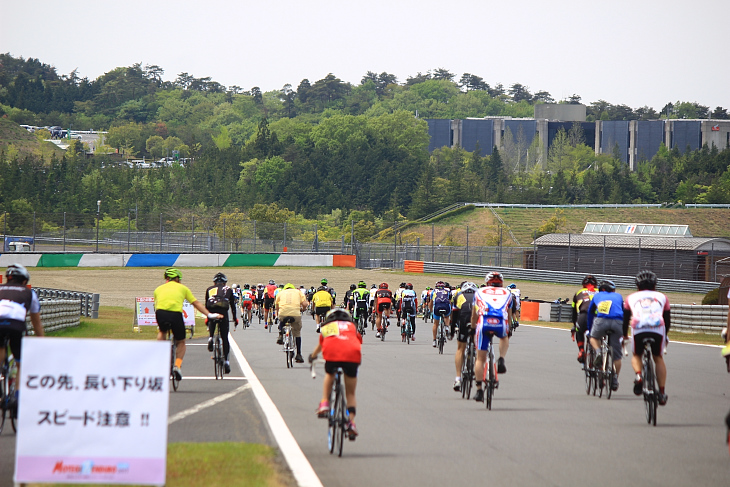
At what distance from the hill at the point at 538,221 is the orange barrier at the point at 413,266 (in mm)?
19857

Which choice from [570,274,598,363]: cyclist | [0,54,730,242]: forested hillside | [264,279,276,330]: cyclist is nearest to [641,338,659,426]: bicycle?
[570,274,598,363]: cyclist

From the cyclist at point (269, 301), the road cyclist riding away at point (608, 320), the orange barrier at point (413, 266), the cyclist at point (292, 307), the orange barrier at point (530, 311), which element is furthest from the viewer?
the orange barrier at point (413, 266)

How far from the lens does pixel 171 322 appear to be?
13633mm

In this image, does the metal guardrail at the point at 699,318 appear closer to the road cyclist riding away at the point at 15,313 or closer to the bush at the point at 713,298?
the bush at the point at 713,298

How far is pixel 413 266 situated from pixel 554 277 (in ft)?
36.0

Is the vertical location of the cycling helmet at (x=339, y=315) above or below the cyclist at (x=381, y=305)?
above

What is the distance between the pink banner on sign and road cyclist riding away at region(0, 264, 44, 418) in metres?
3.86

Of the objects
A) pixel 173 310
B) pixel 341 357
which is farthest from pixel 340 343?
pixel 173 310

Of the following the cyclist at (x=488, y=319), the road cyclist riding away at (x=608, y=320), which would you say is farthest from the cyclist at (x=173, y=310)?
the road cyclist riding away at (x=608, y=320)

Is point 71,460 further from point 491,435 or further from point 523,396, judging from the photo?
point 523,396

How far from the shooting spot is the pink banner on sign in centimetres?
571

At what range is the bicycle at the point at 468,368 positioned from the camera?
13.0m

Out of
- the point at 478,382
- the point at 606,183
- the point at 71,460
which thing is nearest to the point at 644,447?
the point at 478,382

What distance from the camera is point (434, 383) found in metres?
15.2
